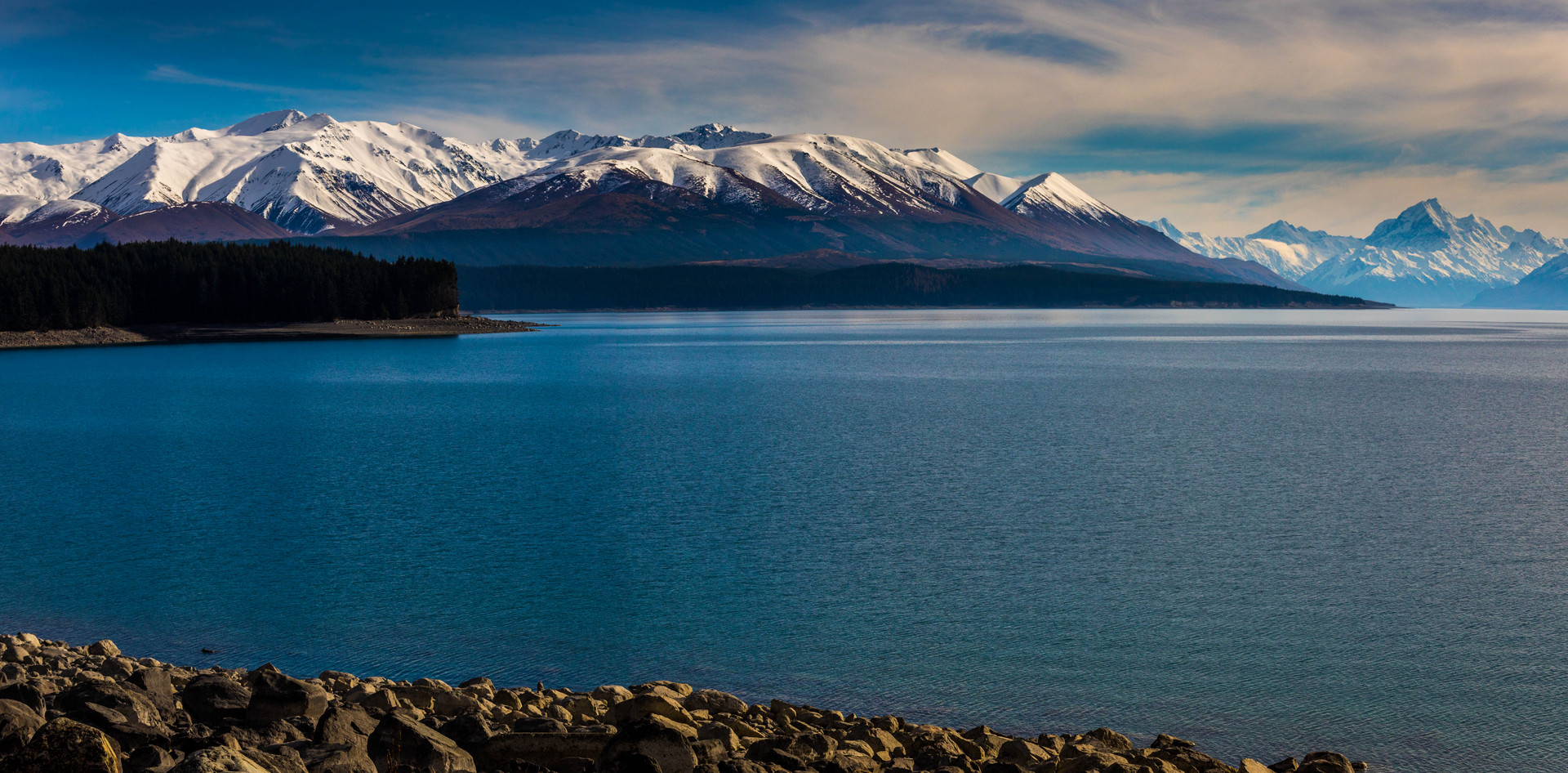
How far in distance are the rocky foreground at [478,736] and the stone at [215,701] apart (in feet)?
0.05

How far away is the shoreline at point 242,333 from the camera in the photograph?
120 metres

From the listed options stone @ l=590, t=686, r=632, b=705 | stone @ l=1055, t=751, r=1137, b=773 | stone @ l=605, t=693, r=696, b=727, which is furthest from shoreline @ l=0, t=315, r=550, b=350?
stone @ l=1055, t=751, r=1137, b=773

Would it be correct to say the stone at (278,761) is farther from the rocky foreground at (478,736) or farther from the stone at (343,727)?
the stone at (343,727)

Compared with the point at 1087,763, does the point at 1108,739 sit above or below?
below

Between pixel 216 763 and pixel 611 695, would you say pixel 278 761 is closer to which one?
pixel 216 763

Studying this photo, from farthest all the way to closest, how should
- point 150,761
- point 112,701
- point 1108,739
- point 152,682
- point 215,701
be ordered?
1. point 152,682
2. point 1108,739
3. point 215,701
4. point 112,701
5. point 150,761

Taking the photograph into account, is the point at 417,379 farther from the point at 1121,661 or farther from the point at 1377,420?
the point at 1121,661

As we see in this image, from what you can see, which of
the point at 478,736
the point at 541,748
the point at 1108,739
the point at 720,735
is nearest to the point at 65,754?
the point at 478,736

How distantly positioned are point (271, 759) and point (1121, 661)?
1141 cm

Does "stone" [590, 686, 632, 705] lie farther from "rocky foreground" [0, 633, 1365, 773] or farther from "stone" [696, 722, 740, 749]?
"stone" [696, 722, 740, 749]

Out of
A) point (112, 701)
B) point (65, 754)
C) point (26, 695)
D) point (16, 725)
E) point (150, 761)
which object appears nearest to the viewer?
point (65, 754)

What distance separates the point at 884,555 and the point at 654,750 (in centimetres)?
1269

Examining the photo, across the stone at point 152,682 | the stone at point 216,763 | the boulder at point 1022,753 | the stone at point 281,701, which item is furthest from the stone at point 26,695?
the boulder at point 1022,753

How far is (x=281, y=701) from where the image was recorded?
12023 mm
